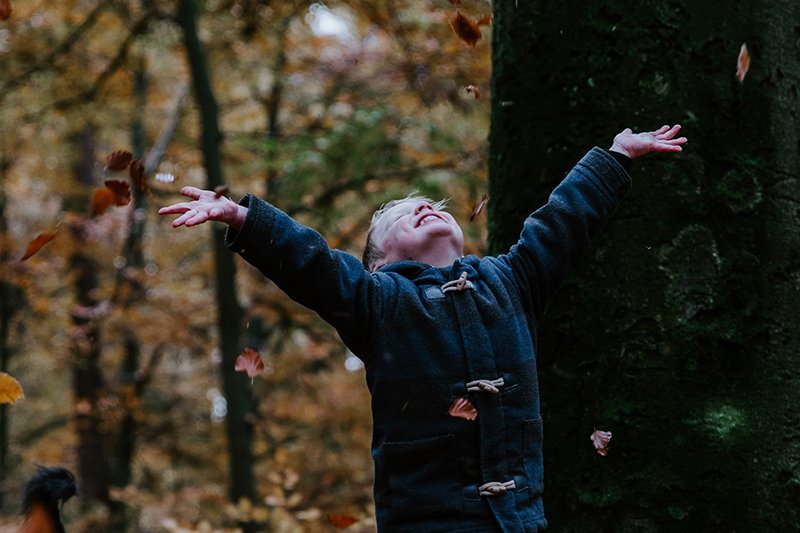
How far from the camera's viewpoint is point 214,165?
7.98 metres

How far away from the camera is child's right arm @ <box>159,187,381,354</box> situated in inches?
70.6

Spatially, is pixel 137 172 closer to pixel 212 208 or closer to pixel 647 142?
pixel 212 208

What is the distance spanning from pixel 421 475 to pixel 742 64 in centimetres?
140

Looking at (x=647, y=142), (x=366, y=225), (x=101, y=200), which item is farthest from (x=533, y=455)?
(x=366, y=225)

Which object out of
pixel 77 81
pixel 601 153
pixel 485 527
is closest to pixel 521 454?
pixel 485 527

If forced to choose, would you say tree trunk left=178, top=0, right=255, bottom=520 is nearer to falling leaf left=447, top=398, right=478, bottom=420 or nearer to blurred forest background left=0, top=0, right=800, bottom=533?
blurred forest background left=0, top=0, right=800, bottom=533

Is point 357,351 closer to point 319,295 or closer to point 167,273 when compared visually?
point 319,295

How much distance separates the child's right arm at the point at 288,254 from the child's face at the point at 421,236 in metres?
0.30

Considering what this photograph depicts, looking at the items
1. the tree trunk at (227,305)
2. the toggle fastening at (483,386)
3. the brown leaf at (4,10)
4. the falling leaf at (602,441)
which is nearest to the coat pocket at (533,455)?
the toggle fastening at (483,386)

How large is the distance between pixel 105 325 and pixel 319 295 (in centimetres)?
937

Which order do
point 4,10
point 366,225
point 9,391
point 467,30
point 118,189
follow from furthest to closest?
1. point 366,225
2. point 4,10
3. point 467,30
4. point 118,189
5. point 9,391

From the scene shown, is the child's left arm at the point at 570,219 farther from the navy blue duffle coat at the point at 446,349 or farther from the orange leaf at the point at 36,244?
the orange leaf at the point at 36,244

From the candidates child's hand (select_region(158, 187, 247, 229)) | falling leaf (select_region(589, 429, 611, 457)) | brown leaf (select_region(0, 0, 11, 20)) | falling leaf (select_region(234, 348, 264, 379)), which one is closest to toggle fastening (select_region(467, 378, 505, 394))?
falling leaf (select_region(589, 429, 611, 457))

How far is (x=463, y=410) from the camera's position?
1.87 m
